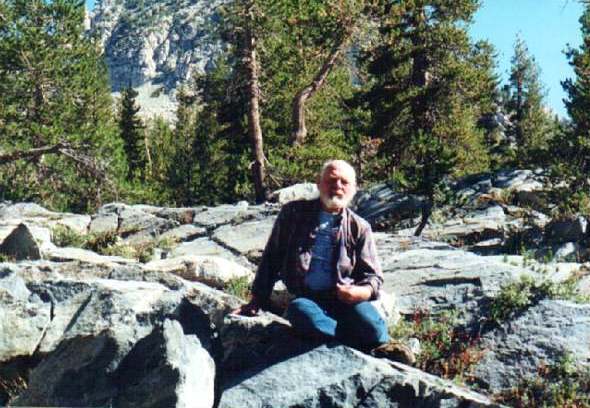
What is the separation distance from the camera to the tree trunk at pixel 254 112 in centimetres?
2384

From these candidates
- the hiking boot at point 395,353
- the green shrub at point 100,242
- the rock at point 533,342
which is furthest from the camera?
the green shrub at point 100,242

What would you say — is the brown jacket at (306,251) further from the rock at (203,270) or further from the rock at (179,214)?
the rock at (179,214)

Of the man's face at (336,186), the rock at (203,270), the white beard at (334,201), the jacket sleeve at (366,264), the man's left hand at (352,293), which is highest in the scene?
the man's face at (336,186)

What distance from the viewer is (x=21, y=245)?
1146cm

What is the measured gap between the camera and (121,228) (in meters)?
16.2

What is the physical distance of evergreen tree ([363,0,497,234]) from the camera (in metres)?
25.5

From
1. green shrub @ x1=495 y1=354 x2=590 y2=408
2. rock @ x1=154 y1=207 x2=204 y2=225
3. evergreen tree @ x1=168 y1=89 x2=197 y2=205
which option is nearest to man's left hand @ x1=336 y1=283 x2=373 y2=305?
green shrub @ x1=495 y1=354 x2=590 y2=408

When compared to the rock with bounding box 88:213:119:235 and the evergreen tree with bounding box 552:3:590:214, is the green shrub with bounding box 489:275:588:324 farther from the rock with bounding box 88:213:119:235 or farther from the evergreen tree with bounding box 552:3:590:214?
the rock with bounding box 88:213:119:235

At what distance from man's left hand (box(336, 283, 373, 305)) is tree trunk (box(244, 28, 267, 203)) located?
59.3ft

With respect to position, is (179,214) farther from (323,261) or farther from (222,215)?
(323,261)

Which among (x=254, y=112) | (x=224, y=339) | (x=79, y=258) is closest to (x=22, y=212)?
(x=254, y=112)

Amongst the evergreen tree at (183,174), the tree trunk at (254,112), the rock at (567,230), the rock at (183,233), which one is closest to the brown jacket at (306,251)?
the rock at (183,233)

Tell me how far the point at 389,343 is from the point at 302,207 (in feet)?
5.18

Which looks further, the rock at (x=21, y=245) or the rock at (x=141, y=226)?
the rock at (x=141, y=226)
